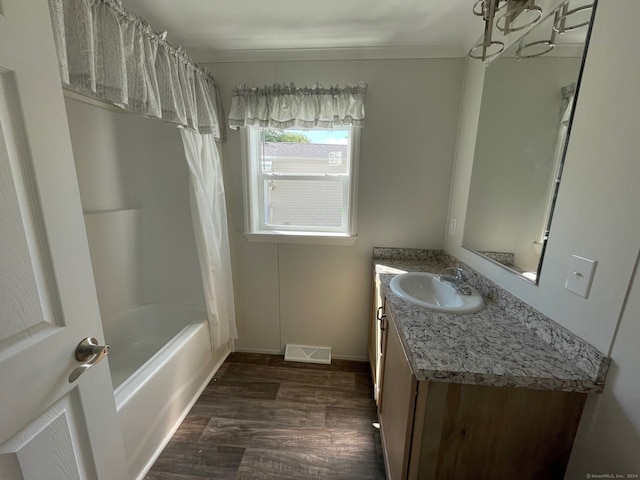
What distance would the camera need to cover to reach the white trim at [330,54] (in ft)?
5.25

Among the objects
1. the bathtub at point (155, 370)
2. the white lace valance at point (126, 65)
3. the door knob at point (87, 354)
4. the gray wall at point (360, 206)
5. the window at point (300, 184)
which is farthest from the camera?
the window at point (300, 184)

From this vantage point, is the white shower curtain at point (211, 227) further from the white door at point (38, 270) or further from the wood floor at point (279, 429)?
the white door at point (38, 270)

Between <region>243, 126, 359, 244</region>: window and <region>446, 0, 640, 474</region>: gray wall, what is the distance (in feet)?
3.90

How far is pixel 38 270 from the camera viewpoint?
23.1 inches

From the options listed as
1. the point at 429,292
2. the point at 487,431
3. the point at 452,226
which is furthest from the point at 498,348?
the point at 452,226

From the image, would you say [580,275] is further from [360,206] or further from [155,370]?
[155,370]

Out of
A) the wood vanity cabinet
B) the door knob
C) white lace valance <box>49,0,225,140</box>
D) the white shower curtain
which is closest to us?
the door knob

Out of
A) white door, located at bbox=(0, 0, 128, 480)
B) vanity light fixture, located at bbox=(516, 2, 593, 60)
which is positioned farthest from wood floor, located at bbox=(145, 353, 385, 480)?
vanity light fixture, located at bbox=(516, 2, 593, 60)

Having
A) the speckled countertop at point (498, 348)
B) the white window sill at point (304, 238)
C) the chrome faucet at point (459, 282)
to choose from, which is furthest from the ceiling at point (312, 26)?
the speckled countertop at point (498, 348)

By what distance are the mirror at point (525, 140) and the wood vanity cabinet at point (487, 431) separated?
47 centimetres

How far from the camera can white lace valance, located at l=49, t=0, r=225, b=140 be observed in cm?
86

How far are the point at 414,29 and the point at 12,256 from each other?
6.47ft

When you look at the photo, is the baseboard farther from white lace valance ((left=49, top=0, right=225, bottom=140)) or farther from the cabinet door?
white lace valance ((left=49, top=0, right=225, bottom=140))

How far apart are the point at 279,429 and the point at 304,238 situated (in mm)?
1229
